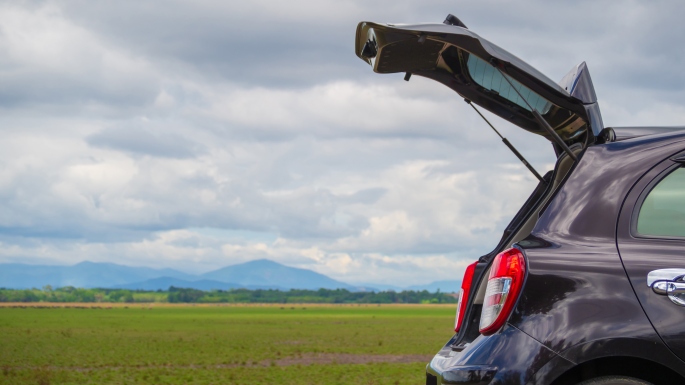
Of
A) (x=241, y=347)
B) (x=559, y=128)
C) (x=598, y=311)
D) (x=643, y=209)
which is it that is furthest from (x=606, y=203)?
(x=241, y=347)

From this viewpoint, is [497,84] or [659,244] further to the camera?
[497,84]

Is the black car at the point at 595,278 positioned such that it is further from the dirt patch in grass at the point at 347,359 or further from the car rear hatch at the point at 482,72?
the dirt patch in grass at the point at 347,359

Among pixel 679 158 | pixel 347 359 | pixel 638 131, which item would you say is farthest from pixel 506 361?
pixel 347 359

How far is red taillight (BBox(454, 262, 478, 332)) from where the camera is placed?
480cm

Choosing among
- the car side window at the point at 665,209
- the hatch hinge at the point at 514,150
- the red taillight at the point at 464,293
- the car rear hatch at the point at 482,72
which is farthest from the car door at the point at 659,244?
the hatch hinge at the point at 514,150

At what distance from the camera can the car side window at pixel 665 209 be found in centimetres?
371

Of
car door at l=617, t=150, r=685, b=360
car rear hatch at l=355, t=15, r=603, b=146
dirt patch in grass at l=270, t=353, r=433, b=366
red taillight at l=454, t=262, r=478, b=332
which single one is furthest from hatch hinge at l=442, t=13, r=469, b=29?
dirt patch in grass at l=270, t=353, r=433, b=366

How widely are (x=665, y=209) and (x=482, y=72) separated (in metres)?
1.57

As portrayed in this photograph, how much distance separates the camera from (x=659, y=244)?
3625mm

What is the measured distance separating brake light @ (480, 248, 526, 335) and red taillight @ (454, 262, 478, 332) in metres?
0.97

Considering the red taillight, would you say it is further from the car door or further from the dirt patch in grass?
the dirt patch in grass

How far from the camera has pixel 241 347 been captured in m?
34.3

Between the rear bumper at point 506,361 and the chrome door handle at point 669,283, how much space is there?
0.50 metres

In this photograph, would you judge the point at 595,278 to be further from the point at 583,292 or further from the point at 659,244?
the point at 659,244
